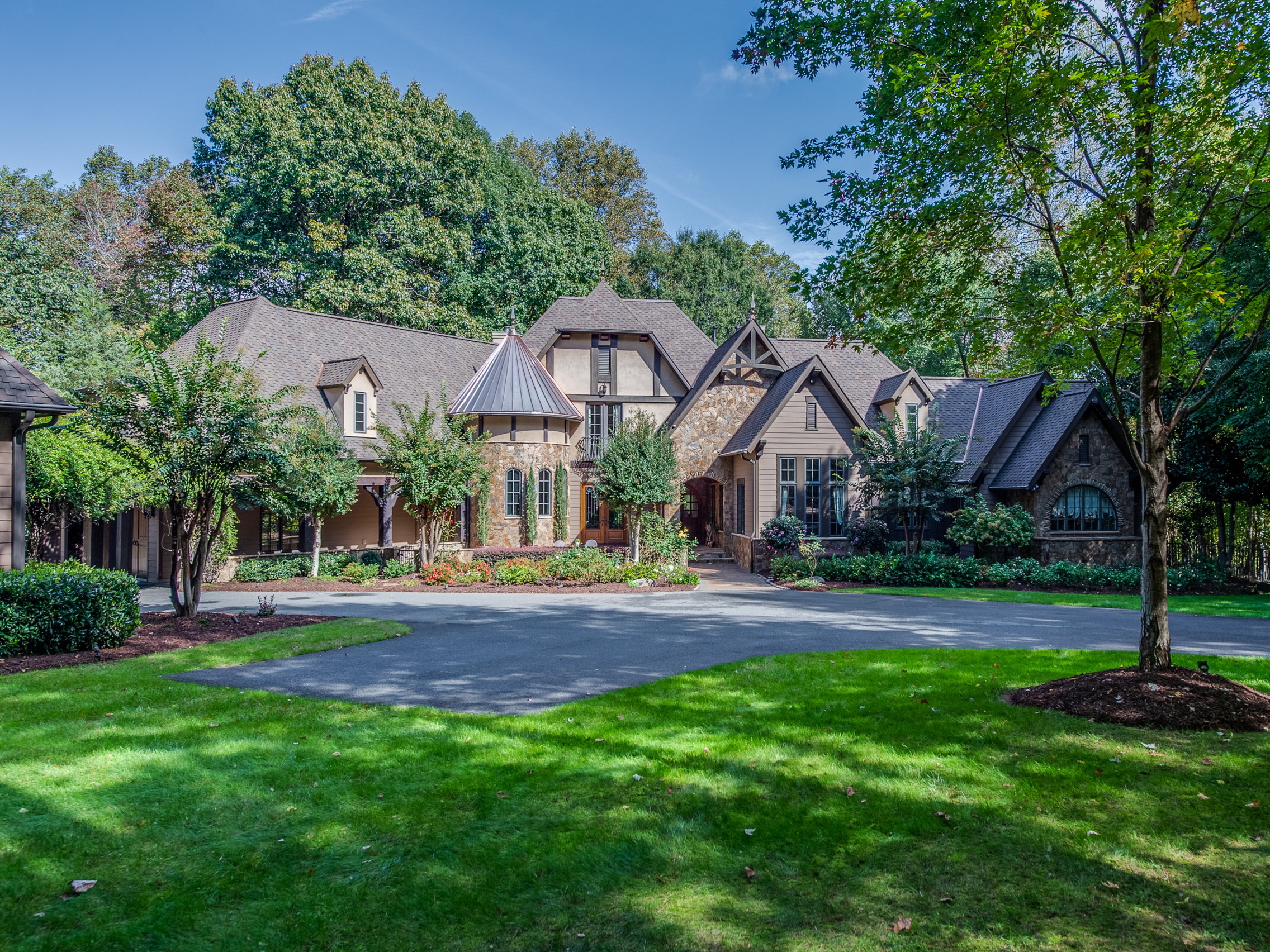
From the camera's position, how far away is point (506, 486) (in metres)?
25.2

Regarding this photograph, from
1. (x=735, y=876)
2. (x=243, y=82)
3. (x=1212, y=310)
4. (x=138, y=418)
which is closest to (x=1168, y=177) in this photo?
(x=1212, y=310)

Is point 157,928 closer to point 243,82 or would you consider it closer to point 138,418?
point 138,418

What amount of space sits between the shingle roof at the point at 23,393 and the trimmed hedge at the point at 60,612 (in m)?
2.47

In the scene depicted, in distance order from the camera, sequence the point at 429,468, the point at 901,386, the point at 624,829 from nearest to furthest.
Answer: the point at 624,829
the point at 429,468
the point at 901,386

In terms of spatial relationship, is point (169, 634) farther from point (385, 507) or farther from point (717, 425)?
point (717, 425)

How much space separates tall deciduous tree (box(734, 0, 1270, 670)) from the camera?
6.25m

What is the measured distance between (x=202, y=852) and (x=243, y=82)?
39201 mm

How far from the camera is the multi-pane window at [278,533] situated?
2266 centimetres

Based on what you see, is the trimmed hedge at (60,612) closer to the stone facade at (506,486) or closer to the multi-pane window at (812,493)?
the stone facade at (506,486)

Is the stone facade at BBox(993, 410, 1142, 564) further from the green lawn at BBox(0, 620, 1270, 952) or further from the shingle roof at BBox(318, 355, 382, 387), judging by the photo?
the shingle roof at BBox(318, 355, 382, 387)

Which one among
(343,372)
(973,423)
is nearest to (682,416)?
(973,423)

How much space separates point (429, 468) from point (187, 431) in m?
9.44

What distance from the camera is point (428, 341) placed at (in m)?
28.7

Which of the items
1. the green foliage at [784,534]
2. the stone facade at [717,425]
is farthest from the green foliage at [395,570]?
the green foliage at [784,534]
